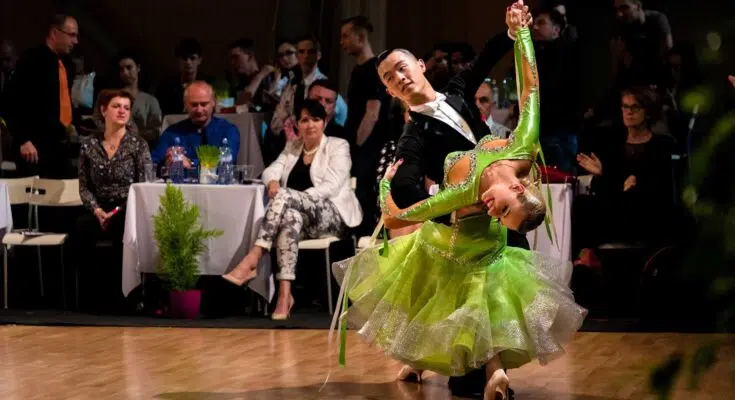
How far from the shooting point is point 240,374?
14.1 ft

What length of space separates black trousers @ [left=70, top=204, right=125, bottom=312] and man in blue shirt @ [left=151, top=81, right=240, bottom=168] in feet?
1.60

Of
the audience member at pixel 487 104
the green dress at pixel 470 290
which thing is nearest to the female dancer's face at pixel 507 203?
the green dress at pixel 470 290

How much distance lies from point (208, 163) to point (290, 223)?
1.89 ft

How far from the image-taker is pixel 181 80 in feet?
27.3

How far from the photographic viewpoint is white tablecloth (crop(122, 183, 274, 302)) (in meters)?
6.30

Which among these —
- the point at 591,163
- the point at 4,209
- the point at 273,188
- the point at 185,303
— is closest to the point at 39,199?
the point at 4,209

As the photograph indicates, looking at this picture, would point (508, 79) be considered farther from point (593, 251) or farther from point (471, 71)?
point (471, 71)

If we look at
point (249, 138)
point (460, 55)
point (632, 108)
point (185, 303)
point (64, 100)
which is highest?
point (460, 55)

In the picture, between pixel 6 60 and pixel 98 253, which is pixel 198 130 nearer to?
pixel 98 253

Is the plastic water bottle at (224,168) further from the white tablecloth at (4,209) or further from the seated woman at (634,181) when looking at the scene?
the seated woman at (634,181)

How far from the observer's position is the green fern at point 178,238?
6.15 m

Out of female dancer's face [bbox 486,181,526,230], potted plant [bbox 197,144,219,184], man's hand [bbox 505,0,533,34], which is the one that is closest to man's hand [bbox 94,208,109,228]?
potted plant [bbox 197,144,219,184]

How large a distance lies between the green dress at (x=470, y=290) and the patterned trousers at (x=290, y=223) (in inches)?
101

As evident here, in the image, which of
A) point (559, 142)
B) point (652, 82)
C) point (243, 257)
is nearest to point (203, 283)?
point (243, 257)
